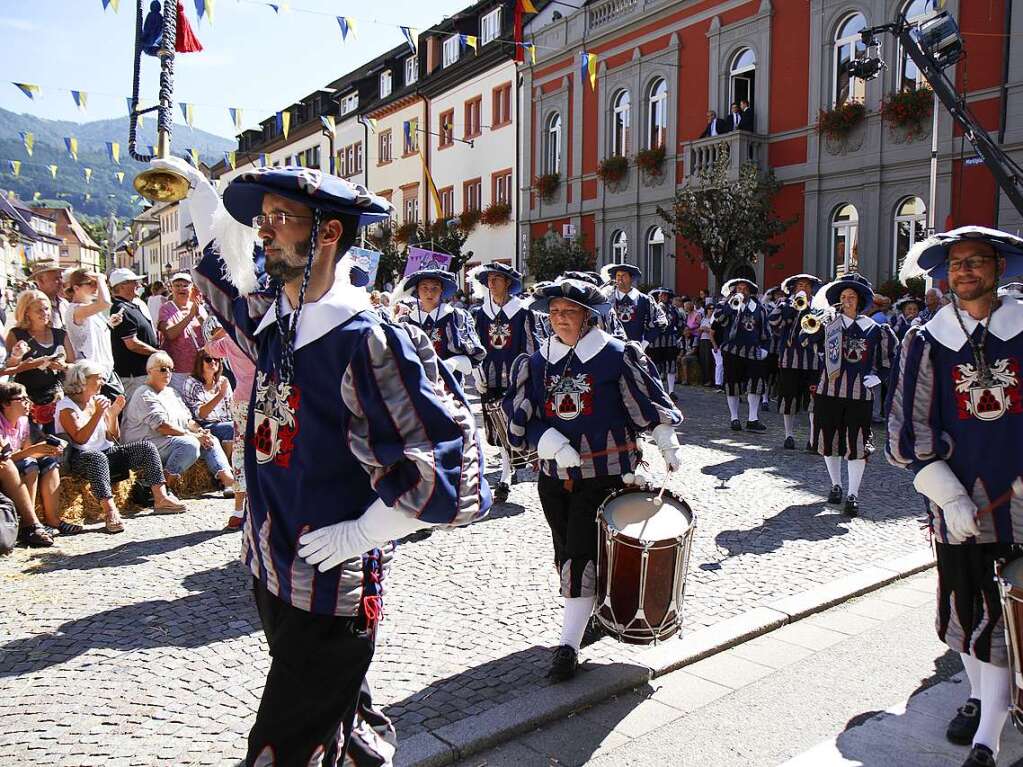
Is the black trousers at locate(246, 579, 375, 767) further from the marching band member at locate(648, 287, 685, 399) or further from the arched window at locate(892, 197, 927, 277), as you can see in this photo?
the arched window at locate(892, 197, 927, 277)

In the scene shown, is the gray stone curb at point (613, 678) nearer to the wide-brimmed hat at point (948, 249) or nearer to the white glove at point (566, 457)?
the white glove at point (566, 457)

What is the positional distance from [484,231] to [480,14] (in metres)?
7.50

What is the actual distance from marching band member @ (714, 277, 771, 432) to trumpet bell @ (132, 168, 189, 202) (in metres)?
10.2

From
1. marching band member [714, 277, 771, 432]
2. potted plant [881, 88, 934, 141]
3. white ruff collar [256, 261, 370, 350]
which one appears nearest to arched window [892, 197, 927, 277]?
potted plant [881, 88, 934, 141]

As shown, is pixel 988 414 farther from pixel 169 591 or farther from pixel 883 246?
pixel 883 246

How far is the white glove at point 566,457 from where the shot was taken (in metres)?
4.30

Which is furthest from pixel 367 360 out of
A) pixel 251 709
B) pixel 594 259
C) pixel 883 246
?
pixel 594 259

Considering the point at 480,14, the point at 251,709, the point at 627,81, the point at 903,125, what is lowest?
the point at 251,709

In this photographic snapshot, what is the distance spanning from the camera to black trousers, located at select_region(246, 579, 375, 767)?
2.40 metres

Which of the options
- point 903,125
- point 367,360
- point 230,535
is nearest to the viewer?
point 367,360

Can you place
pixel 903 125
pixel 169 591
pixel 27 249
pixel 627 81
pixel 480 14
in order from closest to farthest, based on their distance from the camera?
pixel 169 591
pixel 903 125
pixel 627 81
pixel 480 14
pixel 27 249

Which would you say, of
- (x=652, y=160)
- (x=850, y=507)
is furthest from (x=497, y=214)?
(x=850, y=507)

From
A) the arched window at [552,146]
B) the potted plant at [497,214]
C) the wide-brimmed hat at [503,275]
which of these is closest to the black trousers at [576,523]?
the wide-brimmed hat at [503,275]

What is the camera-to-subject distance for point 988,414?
352cm
